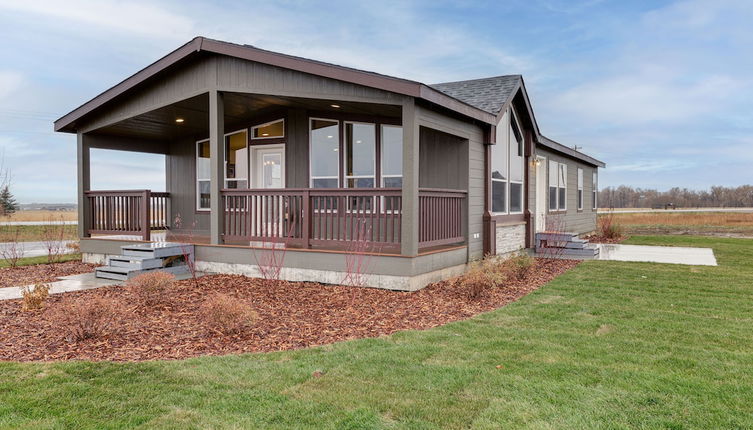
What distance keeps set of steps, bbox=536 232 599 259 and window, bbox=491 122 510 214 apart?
6.62 ft

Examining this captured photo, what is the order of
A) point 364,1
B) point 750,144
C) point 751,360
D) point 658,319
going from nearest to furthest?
1. point 751,360
2. point 658,319
3. point 364,1
4. point 750,144

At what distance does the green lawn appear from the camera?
268cm

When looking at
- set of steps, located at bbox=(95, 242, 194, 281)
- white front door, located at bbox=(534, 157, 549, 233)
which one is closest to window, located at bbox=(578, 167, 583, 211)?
white front door, located at bbox=(534, 157, 549, 233)

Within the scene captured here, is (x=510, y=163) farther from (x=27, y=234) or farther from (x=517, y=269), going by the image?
(x=27, y=234)

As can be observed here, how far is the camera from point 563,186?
15.5m

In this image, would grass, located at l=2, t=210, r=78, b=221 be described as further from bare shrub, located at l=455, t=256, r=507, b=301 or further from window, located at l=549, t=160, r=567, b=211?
window, located at l=549, t=160, r=567, b=211

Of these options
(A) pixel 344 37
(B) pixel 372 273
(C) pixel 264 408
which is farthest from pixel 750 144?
(C) pixel 264 408

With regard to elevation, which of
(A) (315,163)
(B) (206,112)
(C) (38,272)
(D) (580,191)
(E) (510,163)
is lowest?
(C) (38,272)

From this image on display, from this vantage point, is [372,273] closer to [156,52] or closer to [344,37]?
[344,37]

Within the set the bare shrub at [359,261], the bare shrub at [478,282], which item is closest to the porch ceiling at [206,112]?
the bare shrub at [359,261]

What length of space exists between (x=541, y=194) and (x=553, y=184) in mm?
1361

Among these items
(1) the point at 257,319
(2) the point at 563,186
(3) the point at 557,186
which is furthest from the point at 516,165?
(1) the point at 257,319

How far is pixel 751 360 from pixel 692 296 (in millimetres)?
3000

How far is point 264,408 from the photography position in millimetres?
2814
